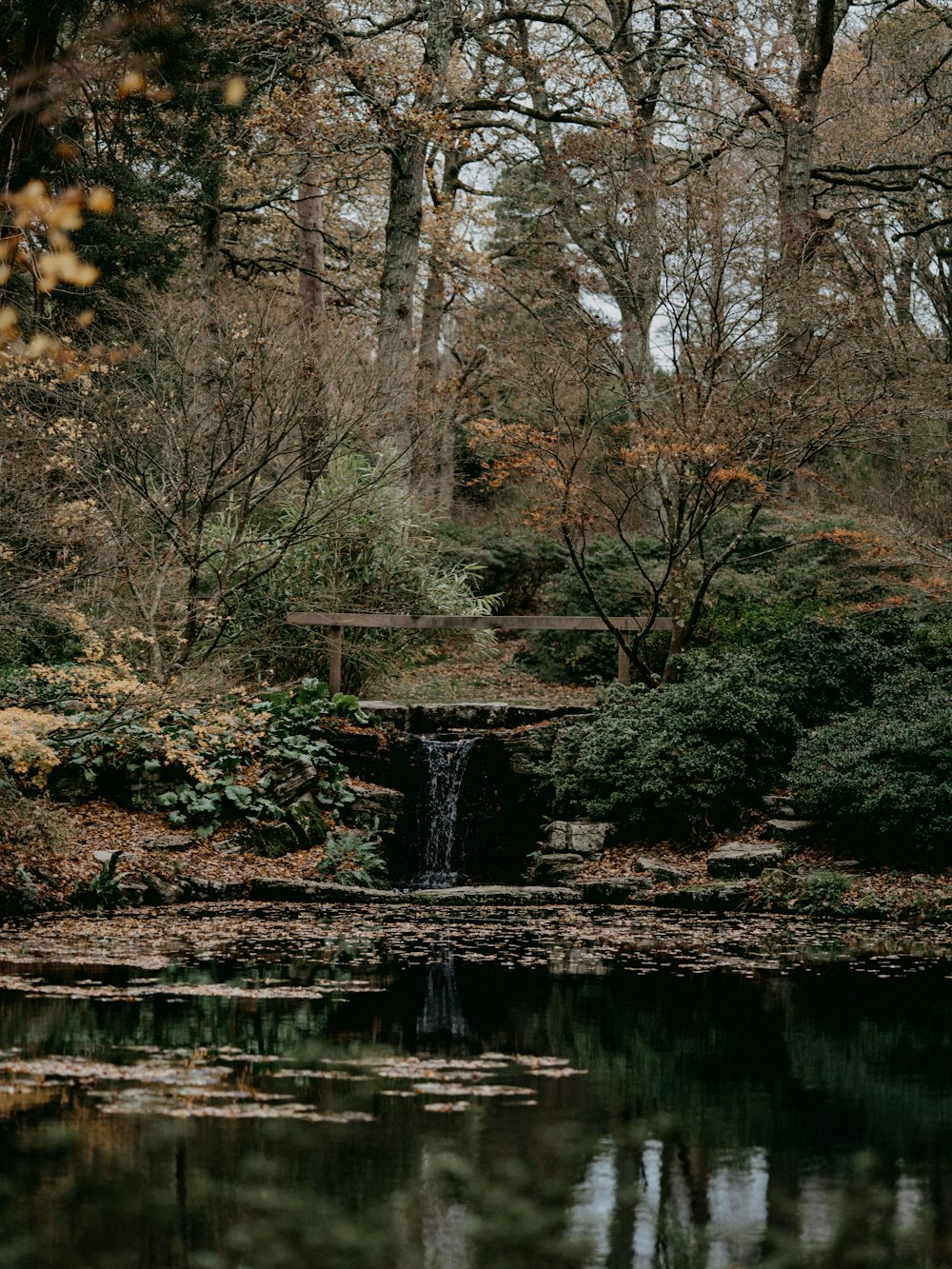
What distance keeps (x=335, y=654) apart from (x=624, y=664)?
3.19 m

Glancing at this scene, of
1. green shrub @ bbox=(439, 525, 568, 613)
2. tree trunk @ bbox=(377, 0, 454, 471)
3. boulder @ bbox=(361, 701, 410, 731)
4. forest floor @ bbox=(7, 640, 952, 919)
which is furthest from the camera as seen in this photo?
green shrub @ bbox=(439, 525, 568, 613)

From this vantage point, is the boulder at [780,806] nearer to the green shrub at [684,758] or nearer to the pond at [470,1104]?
the green shrub at [684,758]

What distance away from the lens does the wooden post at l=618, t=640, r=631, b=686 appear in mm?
14656

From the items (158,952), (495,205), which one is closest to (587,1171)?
(158,952)

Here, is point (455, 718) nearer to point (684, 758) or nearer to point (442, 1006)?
point (684, 758)

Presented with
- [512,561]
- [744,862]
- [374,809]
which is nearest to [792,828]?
[744,862]

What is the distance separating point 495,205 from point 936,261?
34.3ft

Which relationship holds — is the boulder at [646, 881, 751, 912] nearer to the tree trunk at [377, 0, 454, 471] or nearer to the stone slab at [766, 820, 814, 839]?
the stone slab at [766, 820, 814, 839]

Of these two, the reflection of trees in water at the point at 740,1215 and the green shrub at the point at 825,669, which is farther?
the green shrub at the point at 825,669

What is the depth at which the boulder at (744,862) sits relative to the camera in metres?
11.2

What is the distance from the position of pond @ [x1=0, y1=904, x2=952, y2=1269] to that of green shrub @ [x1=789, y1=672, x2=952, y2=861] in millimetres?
2322

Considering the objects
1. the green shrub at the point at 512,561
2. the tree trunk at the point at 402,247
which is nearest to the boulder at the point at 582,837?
the tree trunk at the point at 402,247

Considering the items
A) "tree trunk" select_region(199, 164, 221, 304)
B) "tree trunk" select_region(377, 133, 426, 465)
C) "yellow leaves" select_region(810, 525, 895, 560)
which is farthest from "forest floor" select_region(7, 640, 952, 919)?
Answer: "tree trunk" select_region(199, 164, 221, 304)

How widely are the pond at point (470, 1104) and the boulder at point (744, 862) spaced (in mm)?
2407
